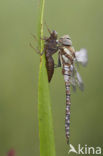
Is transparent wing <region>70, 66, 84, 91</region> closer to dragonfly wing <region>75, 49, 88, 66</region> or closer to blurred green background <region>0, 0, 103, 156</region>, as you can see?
dragonfly wing <region>75, 49, 88, 66</region>

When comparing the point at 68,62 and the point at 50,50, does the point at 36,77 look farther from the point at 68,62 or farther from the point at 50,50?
the point at 50,50

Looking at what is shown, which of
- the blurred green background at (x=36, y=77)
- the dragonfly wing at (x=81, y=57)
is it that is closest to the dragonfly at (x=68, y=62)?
the dragonfly wing at (x=81, y=57)

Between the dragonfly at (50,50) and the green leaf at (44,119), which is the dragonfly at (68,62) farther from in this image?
the green leaf at (44,119)

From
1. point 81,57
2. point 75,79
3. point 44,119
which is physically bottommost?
point 44,119

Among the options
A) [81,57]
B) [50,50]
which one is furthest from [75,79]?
[50,50]

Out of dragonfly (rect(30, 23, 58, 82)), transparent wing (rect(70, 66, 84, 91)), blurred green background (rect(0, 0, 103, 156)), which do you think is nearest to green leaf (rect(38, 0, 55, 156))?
dragonfly (rect(30, 23, 58, 82))

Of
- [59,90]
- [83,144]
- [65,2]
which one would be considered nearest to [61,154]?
[83,144]
